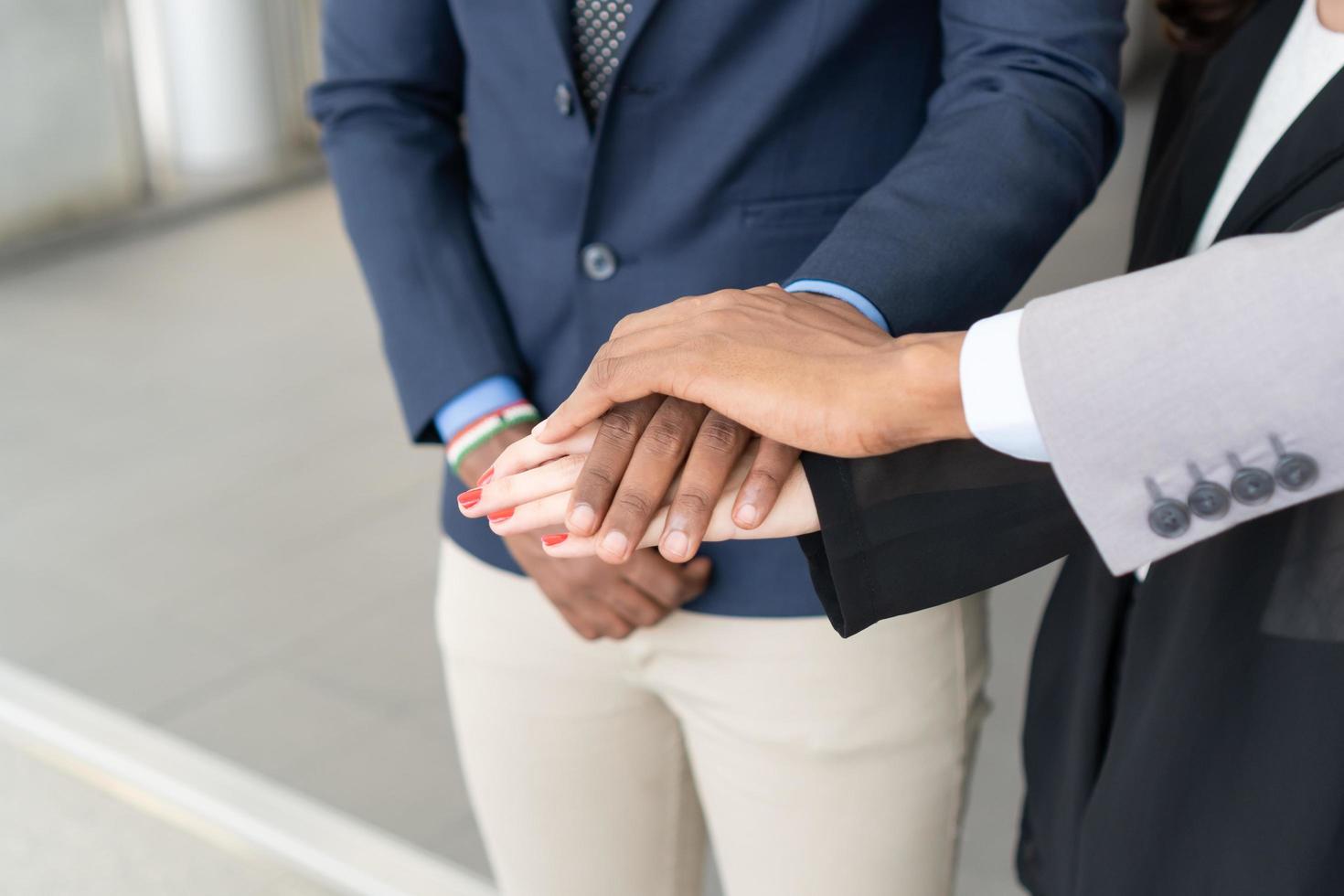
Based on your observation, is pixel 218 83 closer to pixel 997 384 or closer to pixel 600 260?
pixel 600 260

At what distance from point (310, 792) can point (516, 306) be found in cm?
154

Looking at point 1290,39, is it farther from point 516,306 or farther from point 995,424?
point 516,306

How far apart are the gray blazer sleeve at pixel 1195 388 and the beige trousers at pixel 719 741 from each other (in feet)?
1.32

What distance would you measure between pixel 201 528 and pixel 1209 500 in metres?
3.00

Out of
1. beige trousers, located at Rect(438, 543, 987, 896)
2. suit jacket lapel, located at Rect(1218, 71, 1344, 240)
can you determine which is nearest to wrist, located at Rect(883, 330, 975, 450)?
suit jacket lapel, located at Rect(1218, 71, 1344, 240)

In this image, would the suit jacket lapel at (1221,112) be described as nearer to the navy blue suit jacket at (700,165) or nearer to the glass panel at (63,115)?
the navy blue suit jacket at (700,165)

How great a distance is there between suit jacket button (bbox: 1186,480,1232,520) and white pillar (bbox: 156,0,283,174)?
6132 mm

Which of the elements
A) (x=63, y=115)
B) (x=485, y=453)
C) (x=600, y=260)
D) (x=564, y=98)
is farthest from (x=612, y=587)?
(x=63, y=115)

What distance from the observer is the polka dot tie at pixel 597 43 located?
3.36ft

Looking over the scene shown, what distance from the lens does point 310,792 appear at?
238cm

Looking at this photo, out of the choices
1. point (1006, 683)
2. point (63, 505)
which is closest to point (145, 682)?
point (63, 505)

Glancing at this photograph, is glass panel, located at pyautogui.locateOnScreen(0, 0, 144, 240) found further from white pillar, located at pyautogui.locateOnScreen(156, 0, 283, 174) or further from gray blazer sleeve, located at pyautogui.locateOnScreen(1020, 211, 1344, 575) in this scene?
gray blazer sleeve, located at pyautogui.locateOnScreen(1020, 211, 1344, 575)

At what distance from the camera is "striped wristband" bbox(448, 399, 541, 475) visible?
1.08 meters

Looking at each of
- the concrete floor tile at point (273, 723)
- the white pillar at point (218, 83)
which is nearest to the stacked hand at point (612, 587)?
the concrete floor tile at point (273, 723)
